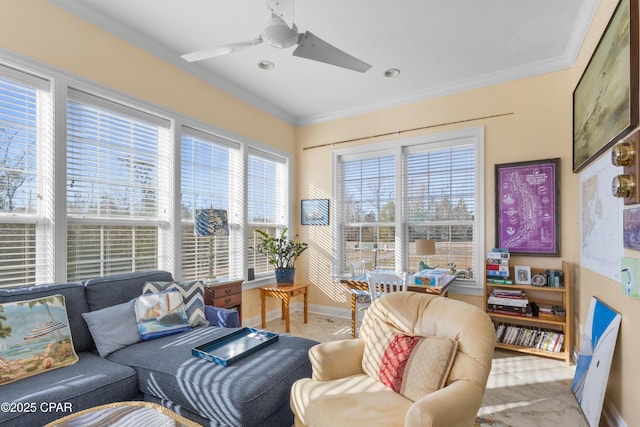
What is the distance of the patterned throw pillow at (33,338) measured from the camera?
5.80 feet

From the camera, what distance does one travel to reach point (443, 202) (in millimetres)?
4008

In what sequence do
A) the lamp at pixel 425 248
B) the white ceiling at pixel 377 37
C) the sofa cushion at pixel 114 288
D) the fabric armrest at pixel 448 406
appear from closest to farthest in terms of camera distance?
the fabric armrest at pixel 448 406 < the sofa cushion at pixel 114 288 < the white ceiling at pixel 377 37 < the lamp at pixel 425 248

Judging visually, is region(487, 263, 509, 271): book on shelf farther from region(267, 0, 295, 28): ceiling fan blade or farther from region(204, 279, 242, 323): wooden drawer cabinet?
region(267, 0, 295, 28): ceiling fan blade

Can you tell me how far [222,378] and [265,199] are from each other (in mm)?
3100

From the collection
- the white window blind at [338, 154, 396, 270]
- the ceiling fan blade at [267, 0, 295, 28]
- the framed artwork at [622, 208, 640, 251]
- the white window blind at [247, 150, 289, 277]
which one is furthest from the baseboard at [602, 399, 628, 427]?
the white window blind at [247, 150, 289, 277]

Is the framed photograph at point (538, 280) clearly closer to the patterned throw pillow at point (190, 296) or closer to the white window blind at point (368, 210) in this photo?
the white window blind at point (368, 210)

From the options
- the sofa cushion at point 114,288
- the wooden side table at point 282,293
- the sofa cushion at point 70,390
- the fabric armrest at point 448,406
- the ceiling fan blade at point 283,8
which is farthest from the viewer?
the wooden side table at point 282,293

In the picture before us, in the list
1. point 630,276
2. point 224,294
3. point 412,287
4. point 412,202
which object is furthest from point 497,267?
point 224,294

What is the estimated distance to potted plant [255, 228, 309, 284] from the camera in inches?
170

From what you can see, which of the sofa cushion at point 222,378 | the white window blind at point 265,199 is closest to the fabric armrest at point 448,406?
the sofa cushion at point 222,378

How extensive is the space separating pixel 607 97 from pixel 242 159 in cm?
352

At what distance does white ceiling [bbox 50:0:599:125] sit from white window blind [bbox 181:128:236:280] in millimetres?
766

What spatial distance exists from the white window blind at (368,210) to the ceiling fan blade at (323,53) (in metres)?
2.21

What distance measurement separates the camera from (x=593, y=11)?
2459 millimetres
